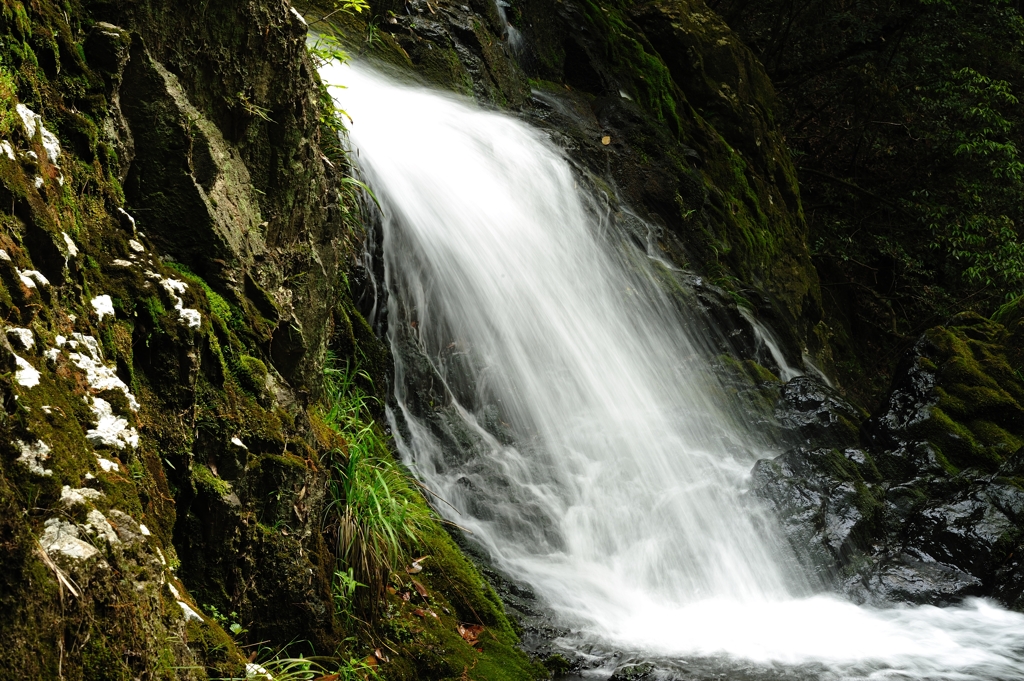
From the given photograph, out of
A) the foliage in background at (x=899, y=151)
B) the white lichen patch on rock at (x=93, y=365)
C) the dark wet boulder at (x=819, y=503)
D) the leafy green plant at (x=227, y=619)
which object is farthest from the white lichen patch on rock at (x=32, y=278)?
the foliage in background at (x=899, y=151)

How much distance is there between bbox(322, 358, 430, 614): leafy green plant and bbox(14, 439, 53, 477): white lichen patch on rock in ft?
5.31

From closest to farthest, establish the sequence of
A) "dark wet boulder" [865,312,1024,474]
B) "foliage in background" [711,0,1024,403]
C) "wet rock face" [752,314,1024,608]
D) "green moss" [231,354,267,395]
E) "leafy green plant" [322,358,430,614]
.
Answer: "green moss" [231,354,267,395] → "leafy green plant" [322,358,430,614] → "wet rock face" [752,314,1024,608] → "dark wet boulder" [865,312,1024,474] → "foliage in background" [711,0,1024,403]

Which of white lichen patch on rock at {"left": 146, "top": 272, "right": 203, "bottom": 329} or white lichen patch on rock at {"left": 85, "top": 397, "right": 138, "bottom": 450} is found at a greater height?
white lichen patch on rock at {"left": 146, "top": 272, "right": 203, "bottom": 329}

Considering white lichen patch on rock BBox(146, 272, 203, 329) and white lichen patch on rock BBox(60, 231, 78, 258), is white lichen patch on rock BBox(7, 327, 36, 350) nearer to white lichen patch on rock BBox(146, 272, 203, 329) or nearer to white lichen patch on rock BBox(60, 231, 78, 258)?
white lichen patch on rock BBox(60, 231, 78, 258)

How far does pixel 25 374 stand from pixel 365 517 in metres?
1.81

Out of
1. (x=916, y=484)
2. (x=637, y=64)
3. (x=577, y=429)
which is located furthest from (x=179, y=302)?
(x=637, y=64)

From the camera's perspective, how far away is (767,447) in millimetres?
7445

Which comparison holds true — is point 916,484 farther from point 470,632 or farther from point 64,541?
point 64,541

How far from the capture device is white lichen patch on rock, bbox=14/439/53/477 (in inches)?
74.7

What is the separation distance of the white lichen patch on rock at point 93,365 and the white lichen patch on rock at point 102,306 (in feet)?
0.41

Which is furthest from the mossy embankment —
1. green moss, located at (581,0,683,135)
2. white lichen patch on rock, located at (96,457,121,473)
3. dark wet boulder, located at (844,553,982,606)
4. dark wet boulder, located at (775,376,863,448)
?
green moss, located at (581,0,683,135)

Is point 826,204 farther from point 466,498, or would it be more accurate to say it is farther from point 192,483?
point 192,483

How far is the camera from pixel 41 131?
2.62m

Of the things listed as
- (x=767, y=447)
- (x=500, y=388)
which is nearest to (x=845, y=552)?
(x=767, y=447)
